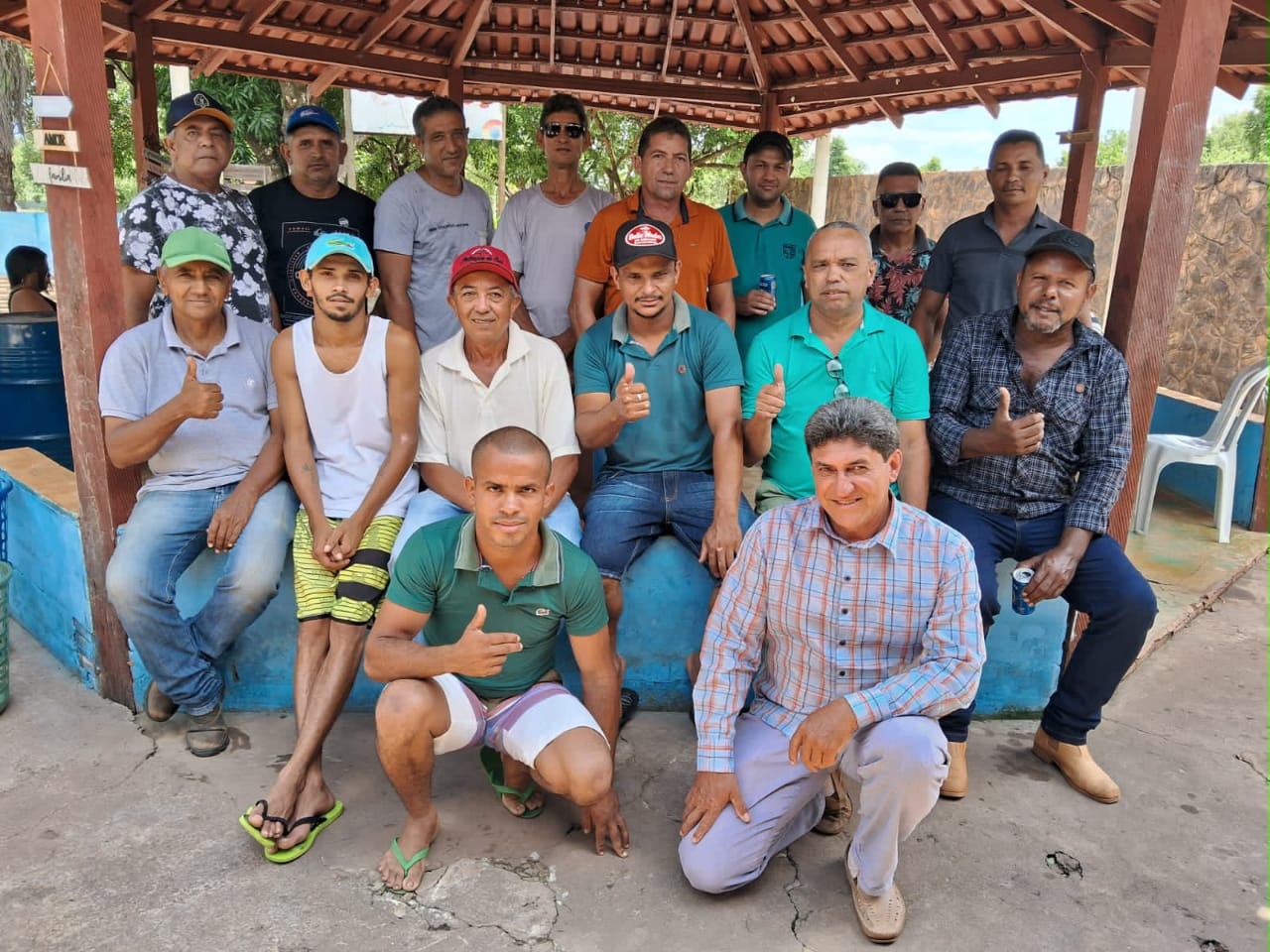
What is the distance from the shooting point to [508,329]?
3.38 m

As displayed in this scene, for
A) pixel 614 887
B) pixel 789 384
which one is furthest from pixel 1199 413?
pixel 614 887

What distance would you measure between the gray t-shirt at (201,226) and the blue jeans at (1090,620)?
9.79 feet

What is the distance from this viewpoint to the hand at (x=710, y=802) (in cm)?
246

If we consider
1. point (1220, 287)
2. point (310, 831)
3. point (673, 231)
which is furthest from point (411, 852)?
point (1220, 287)

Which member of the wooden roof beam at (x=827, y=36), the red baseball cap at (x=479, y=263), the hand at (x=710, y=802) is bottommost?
the hand at (x=710, y=802)

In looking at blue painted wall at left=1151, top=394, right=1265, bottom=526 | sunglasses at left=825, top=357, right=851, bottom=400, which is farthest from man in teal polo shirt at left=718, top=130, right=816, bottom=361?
blue painted wall at left=1151, top=394, right=1265, bottom=526

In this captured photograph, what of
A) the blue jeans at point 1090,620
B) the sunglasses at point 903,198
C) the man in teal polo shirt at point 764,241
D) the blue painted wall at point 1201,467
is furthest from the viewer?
the blue painted wall at point 1201,467

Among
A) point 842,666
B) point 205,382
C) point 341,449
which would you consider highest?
point 205,382

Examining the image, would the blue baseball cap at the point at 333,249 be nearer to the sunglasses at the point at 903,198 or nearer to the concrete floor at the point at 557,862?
the concrete floor at the point at 557,862

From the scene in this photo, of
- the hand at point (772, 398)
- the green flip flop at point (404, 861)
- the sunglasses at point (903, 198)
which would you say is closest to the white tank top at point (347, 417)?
the green flip flop at point (404, 861)

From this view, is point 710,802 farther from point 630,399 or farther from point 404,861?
point 630,399

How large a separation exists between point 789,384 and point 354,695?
205 cm

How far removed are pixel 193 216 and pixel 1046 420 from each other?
341 centimetres

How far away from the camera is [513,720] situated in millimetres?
2635
